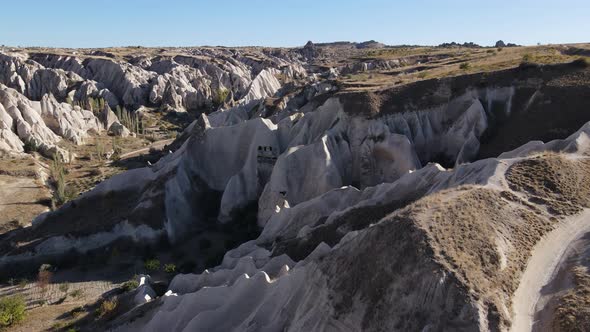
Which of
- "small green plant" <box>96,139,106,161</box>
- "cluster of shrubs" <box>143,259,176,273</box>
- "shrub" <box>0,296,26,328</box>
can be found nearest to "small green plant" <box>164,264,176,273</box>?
"cluster of shrubs" <box>143,259,176,273</box>

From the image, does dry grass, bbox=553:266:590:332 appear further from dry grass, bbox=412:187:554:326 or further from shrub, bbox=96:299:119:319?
shrub, bbox=96:299:119:319

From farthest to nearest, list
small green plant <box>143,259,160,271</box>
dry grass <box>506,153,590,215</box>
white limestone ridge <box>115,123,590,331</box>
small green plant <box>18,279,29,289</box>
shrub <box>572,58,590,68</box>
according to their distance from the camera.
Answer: shrub <box>572,58,590,68</box> → small green plant <box>143,259,160,271</box> → small green plant <box>18,279,29,289</box> → dry grass <box>506,153,590,215</box> → white limestone ridge <box>115,123,590,331</box>

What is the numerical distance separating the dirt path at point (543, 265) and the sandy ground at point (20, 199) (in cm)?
3711

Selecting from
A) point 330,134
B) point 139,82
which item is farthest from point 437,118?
point 139,82

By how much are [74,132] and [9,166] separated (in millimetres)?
15940

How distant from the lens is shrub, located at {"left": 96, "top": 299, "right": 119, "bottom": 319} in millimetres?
19847

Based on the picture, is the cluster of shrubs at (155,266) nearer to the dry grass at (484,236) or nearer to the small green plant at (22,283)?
the small green plant at (22,283)

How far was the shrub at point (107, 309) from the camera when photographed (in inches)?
781

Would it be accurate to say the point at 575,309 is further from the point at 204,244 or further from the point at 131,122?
the point at 131,122

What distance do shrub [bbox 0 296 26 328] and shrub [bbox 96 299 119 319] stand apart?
378 cm

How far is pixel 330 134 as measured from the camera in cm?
3058

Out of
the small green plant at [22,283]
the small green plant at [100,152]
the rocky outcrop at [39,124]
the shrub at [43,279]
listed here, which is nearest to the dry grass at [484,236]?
the shrub at [43,279]

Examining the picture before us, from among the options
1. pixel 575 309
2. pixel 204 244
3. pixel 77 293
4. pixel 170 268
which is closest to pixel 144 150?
pixel 204 244

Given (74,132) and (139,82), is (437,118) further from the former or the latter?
(139,82)
